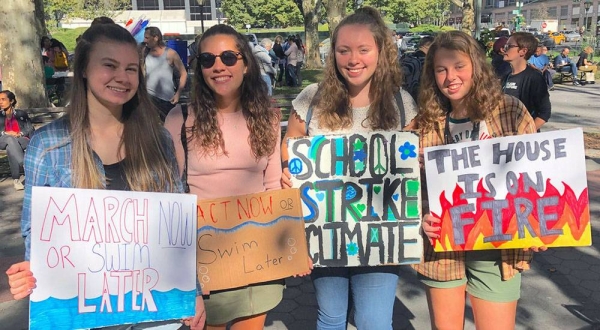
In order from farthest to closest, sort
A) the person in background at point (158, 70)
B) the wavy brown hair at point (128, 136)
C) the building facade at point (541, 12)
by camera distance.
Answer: the building facade at point (541, 12) → the person in background at point (158, 70) → the wavy brown hair at point (128, 136)

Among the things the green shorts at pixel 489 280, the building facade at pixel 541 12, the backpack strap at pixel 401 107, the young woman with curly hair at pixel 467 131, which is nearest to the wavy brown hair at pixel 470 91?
the young woman with curly hair at pixel 467 131

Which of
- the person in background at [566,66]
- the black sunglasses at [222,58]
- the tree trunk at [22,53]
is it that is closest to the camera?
the black sunglasses at [222,58]

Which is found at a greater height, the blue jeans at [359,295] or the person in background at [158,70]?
the person in background at [158,70]

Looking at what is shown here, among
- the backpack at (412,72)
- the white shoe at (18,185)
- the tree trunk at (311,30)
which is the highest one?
the tree trunk at (311,30)

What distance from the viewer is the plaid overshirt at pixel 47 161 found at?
6.25 ft

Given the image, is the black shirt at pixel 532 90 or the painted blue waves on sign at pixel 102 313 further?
the black shirt at pixel 532 90

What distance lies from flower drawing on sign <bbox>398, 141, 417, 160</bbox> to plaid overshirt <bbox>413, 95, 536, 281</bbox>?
0.13 m

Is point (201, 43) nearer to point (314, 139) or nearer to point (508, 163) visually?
point (314, 139)

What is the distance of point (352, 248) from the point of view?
2379 millimetres

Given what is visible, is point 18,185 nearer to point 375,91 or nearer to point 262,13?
point 375,91

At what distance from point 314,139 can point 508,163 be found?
2.96 feet

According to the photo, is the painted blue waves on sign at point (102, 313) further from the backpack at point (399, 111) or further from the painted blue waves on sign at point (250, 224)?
the backpack at point (399, 111)

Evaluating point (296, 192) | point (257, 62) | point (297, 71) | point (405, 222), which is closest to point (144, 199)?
point (296, 192)

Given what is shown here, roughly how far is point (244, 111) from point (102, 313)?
1.06 m
